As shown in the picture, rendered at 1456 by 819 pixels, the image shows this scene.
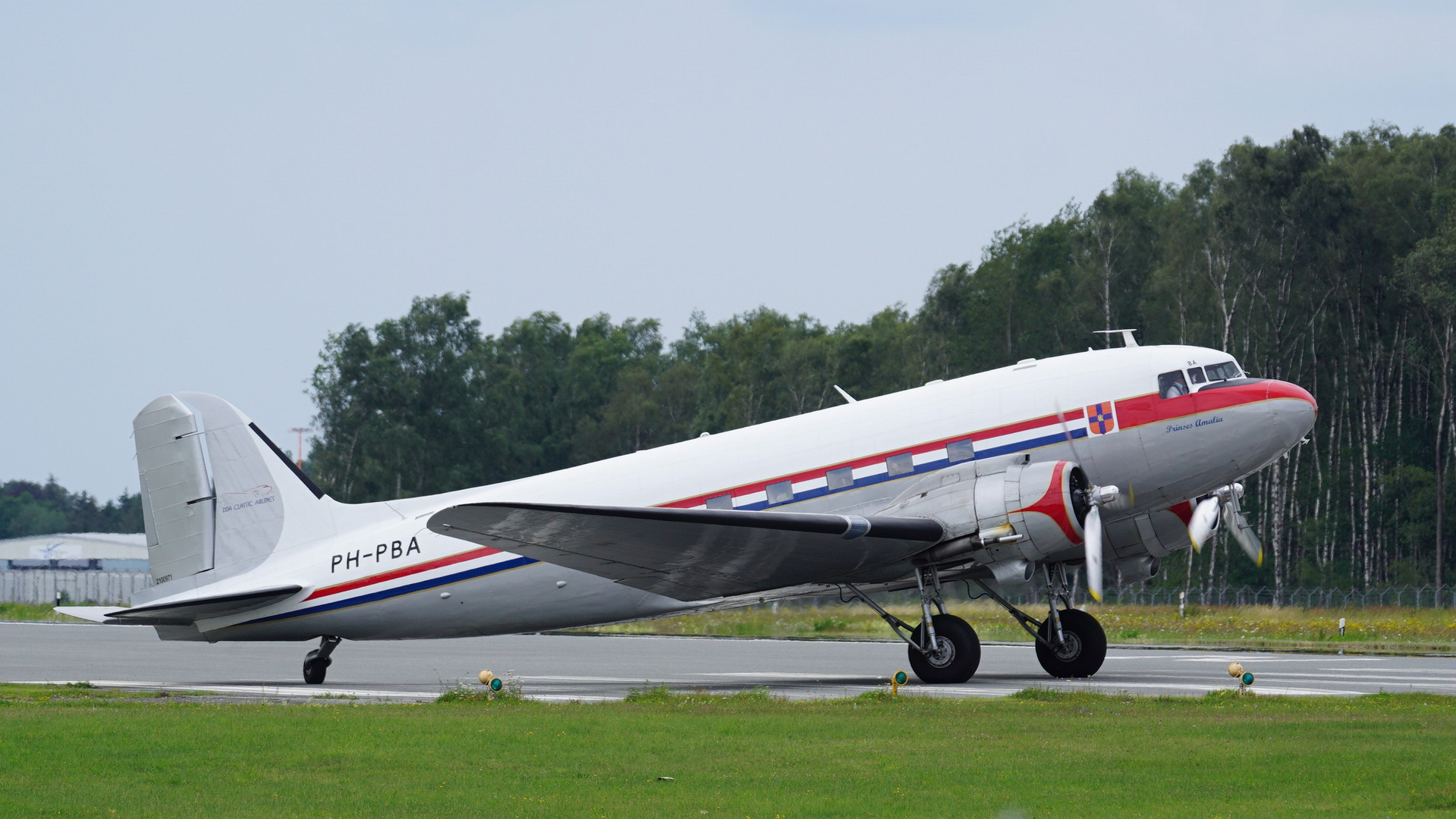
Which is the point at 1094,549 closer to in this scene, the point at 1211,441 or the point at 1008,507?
the point at 1008,507

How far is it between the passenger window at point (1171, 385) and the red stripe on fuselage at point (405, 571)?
9.10m

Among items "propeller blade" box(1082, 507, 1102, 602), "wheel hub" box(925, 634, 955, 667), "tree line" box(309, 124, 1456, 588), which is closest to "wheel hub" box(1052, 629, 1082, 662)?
"wheel hub" box(925, 634, 955, 667)

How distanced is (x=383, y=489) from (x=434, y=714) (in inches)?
2797

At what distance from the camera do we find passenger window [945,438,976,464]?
61.5 feet

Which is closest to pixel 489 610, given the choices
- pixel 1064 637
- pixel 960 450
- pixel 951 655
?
pixel 951 655

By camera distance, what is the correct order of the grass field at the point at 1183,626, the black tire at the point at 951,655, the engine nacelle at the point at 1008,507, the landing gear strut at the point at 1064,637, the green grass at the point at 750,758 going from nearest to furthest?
the green grass at the point at 750,758 < the engine nacelle at the point at 1008,507 < the black tire at the point at 951,655 < the landing gear strut at the point at 1064,637 < the grass field at the point at 1183,626

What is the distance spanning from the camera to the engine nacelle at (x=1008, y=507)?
1775cm

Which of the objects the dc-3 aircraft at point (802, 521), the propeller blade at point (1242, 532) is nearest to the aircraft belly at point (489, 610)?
the dc-3 aircraft at point (802, 521)

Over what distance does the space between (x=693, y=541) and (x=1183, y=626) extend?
1057 inches

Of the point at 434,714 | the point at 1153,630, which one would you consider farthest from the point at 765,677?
the point at 1153,630

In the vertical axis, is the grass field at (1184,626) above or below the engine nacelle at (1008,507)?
below

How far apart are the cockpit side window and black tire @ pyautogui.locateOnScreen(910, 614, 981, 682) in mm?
4625

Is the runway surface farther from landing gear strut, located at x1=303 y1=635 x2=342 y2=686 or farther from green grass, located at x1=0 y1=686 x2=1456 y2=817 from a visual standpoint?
green grass, located at x1=0 y1=686 x2=1456 y2=817

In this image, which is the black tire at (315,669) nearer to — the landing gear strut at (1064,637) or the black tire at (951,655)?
the black tire at (951,655)
